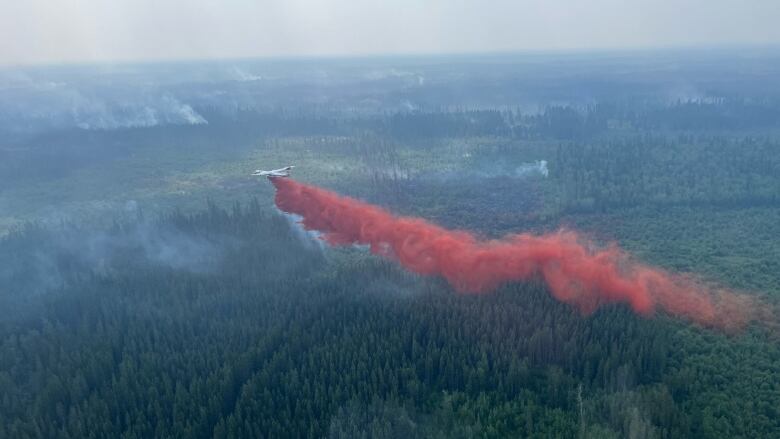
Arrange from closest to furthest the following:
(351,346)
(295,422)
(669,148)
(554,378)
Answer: (295,422)
(554,378)
(351,346)
(669,148)

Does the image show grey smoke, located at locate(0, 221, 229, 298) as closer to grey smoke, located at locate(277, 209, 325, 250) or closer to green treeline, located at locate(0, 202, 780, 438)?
green treeline, located at locate(0, 202, 780, 438)

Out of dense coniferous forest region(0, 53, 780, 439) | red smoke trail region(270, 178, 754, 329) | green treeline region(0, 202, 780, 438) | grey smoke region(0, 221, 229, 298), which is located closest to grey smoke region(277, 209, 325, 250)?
dense coniferous forest region(0, 53, 780, 439)

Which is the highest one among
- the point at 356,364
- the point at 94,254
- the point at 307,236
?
the point at 307,236

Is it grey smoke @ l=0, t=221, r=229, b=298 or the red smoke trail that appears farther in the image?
grey smoke @ l=0, t=221, r=229, b=298

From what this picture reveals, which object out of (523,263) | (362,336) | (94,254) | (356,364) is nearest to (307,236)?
(94,254)

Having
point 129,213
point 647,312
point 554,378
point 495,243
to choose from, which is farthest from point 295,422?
point 129,213

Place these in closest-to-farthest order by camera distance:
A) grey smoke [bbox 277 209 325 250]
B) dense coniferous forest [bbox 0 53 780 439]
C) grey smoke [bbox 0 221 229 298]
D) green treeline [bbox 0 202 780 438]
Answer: green treeline [bbox 0 202 780 438] → dense coniferous forest [bbox 0 53 780 439] → grey smoke [bbox 0 221 229 298] → grey smoke [bbox 277 209 325 250]

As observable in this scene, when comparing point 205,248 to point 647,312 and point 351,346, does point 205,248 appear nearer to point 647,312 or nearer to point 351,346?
point 351,346

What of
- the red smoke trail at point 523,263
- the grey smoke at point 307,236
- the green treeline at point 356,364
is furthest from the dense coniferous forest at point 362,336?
the red smoke trail at point 523,263

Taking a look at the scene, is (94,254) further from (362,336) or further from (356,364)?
(356,364)
